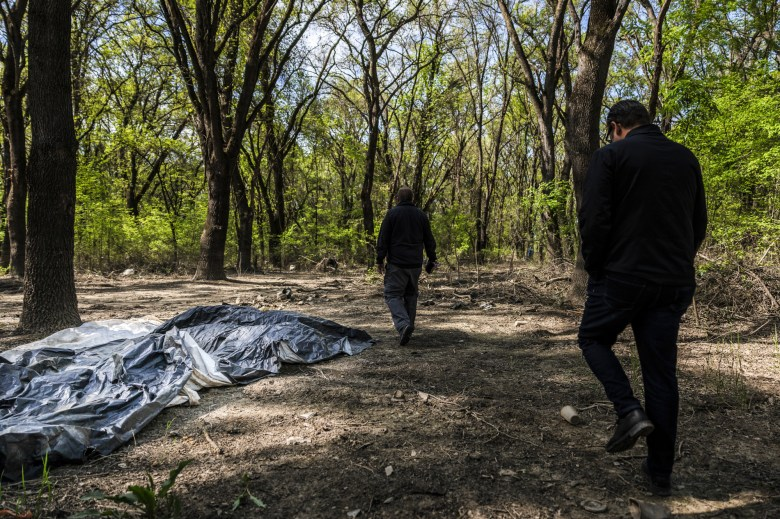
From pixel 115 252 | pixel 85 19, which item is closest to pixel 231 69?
pixel 85 19

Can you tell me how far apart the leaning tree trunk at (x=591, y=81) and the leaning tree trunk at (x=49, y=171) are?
740 centimetres

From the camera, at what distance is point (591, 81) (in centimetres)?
701

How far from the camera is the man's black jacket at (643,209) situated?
231 centimetres

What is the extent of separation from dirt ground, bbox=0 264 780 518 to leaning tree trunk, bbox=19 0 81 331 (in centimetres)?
57

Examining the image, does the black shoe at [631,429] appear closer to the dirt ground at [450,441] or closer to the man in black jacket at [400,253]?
the dirt ground at [450,441]

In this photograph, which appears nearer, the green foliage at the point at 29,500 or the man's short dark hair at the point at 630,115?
the green foliage at the point at 29,500

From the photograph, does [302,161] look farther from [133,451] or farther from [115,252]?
[133,451]

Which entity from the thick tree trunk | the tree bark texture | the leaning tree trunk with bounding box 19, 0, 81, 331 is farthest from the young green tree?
the leaning tree trunk with bounding box 19, 0, 81, 331

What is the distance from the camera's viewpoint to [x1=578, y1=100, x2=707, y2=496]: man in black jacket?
2.29 metres

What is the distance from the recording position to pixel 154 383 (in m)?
3.89

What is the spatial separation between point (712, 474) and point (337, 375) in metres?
Result: 3.16

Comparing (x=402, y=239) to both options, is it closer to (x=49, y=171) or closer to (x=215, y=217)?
(x=49, y=171)

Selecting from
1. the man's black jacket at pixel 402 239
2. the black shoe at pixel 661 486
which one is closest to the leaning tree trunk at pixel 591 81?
the man's black jacket at pixel 402 239

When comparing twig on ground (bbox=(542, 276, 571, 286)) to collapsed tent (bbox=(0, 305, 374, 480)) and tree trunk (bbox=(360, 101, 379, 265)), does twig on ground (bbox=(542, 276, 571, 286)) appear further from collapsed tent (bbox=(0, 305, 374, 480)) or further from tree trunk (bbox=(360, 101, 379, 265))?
tree trunk (bbox=(360, 101, 379, 265))
